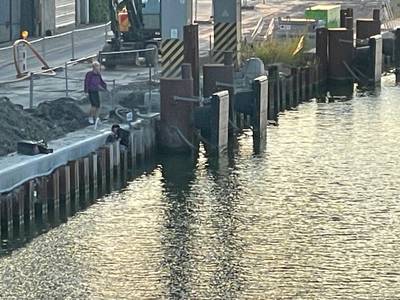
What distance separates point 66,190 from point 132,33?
23.7 m

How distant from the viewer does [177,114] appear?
4294 cm

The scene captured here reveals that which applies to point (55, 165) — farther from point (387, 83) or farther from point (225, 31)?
point (387, 83)

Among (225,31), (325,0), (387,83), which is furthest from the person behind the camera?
(325,0)

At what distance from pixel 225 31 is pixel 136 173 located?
15174 millimetres

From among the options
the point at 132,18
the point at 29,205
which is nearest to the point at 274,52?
the point at 132,18

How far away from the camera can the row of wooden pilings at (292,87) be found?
2000 inches

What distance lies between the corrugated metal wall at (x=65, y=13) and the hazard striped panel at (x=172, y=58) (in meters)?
26.2

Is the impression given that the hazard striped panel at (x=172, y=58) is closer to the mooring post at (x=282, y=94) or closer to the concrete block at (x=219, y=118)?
the concrete block at (x=219, y=118)

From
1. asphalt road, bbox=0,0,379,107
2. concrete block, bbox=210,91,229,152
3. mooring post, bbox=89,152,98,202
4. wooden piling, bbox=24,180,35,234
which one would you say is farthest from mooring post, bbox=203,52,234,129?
wooden piling, bbox=24,180,35,234

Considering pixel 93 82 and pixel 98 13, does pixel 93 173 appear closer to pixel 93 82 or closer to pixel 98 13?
pixel 93 82

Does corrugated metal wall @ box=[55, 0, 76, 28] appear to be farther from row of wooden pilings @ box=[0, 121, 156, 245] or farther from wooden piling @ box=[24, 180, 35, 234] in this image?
wooden piling @ box=[24, 180, 35, 234]

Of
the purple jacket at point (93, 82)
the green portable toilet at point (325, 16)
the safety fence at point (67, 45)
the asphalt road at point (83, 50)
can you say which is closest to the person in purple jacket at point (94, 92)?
the purple jacket at point (93, 82)

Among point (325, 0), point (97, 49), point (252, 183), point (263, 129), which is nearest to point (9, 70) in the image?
point (97, 49)

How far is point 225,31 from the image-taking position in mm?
54531
